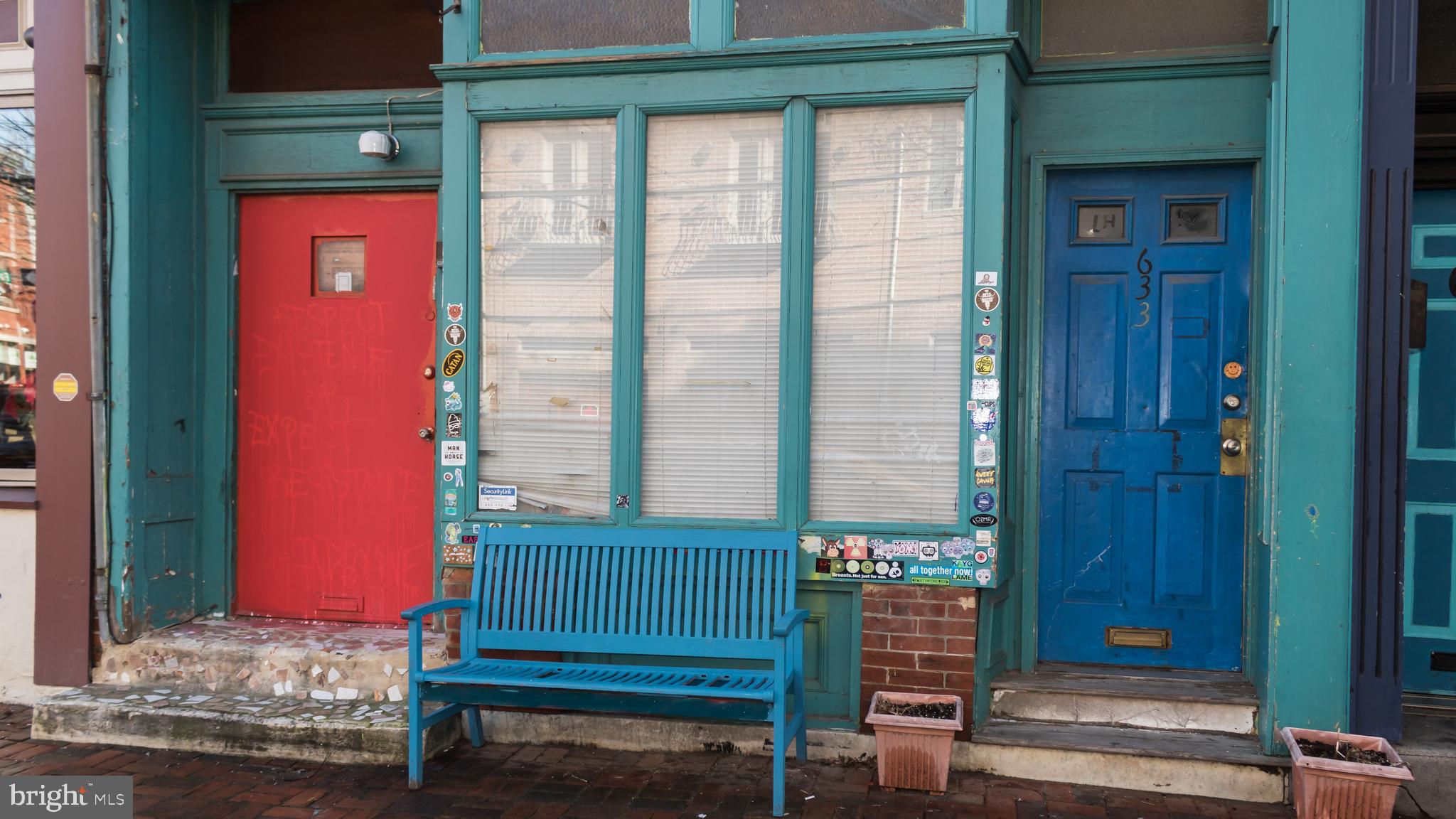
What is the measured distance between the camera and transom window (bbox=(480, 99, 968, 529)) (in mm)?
4543

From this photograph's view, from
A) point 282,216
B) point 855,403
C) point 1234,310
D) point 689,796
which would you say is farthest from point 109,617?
point 1234,310

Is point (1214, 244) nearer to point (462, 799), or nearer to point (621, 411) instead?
point (621, 411)

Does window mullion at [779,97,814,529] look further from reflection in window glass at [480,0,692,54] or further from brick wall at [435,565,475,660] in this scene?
brick wall at [435,565,475,660]

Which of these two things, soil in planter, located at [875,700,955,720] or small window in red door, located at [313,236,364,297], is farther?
small window in red door, located at [313,236,364,297]

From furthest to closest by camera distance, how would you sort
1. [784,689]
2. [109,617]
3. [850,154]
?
[109,617] < [850,154] < [784,689]

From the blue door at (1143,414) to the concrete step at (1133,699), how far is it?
0.14 meters

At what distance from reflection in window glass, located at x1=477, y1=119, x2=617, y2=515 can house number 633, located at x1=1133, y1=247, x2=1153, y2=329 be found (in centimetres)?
→ 241

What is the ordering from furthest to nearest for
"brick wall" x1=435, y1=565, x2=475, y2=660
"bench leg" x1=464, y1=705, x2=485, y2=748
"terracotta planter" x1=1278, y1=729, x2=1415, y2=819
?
1. "brick wall" x1=435, y1=565, x2=475, y2=660
2. "bench leg" x1=464, y1=705, x2=485, y2=748
3. "terracotta planter" x1=1278, y1=729, x2=1415, y2=819

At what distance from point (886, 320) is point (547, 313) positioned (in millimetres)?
1554

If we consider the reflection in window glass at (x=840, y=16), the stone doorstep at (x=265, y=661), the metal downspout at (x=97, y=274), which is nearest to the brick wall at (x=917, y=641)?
the stone doorstep at (x=265, y=661)

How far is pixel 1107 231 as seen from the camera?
4.88 m

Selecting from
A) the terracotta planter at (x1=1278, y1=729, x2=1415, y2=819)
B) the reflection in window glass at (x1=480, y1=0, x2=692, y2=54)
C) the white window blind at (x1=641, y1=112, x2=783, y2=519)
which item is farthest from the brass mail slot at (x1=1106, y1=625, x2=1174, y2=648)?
the reflection in window glass at (x1=480, y1=0, x2=692, y2=54)

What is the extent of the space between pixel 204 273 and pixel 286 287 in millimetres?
456

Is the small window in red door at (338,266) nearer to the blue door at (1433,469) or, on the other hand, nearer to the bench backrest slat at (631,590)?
the bench backrest slat at (631,590)
